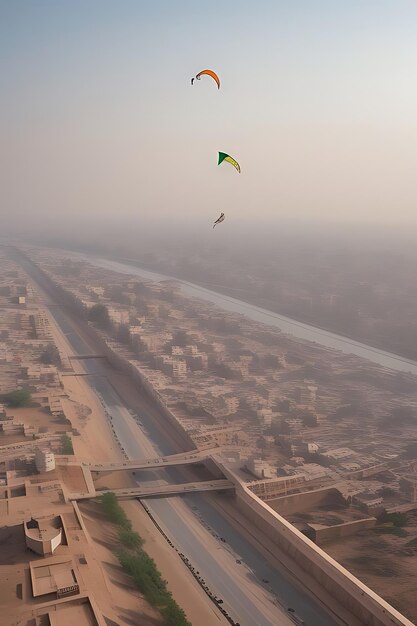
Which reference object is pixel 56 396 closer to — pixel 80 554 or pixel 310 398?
pixel 310 398

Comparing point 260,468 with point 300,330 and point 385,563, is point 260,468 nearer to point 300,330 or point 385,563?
point 385,563

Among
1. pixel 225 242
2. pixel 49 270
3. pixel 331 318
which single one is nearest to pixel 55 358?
pixel 331 318

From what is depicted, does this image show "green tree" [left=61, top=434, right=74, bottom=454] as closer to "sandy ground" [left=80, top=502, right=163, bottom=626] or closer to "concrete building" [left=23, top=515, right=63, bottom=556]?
"sandy ground" [left=80, top=502, right=163, bottom=626]

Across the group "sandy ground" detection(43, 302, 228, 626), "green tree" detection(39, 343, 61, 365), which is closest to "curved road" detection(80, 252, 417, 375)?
"green tree" detection(39, 343, 61, 365)

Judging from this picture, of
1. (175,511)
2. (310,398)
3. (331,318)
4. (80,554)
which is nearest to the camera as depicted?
(80,554)

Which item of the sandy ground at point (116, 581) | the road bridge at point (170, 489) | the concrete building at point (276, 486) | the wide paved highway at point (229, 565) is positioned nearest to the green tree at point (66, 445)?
the wide paved highway at point (229, 565)

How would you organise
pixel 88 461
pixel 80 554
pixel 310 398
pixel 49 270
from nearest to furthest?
pixel 80 554 → pixel 88 461 → pixel 310 398 → pixel 49 270

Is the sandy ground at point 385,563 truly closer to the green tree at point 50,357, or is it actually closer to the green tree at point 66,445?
the green tree at point 66,445
